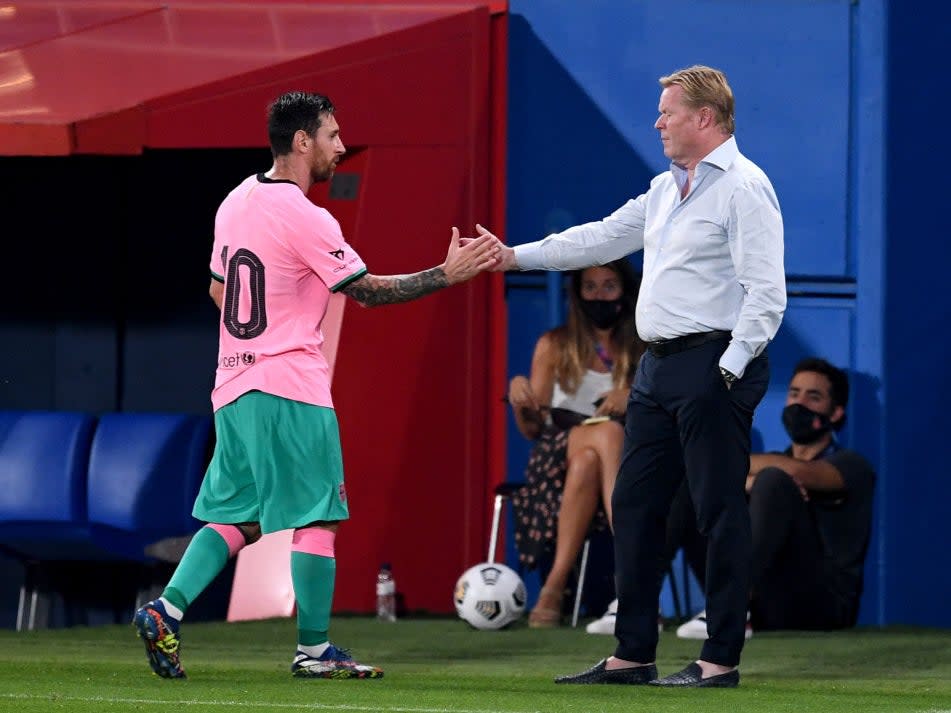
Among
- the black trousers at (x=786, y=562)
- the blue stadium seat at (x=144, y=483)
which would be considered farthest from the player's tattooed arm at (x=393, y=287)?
the blue stadium seat at (x=144, y=483)

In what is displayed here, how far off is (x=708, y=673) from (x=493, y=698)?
29.8 inches

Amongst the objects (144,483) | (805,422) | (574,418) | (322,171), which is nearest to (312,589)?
(322,171)

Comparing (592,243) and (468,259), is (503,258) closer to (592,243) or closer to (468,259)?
(468,259)

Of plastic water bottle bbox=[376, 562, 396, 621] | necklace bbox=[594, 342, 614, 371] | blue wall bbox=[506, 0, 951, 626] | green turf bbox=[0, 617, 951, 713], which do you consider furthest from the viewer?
blue wall bbox=[506, 0, 951, 626]

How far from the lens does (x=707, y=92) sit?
5680mm

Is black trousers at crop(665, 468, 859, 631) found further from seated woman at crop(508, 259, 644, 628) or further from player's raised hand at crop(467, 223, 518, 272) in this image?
player's raised hand at crop(467, 223, 518, 272)

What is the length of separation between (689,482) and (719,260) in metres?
0.66

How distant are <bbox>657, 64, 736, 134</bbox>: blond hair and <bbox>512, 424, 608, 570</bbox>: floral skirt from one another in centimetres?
298

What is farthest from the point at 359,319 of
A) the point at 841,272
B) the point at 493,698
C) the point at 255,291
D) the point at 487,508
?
the point at 493,698

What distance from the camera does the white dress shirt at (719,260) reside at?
215 inches

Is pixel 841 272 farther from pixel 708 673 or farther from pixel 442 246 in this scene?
pixel 708 673

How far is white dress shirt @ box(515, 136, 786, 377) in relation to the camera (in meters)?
5.47

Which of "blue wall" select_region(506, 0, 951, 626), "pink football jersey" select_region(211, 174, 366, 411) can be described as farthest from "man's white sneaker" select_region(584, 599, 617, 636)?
"pink football jersey" select_region(211, 174, 366, 411)

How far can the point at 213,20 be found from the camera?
9250 millimetres
